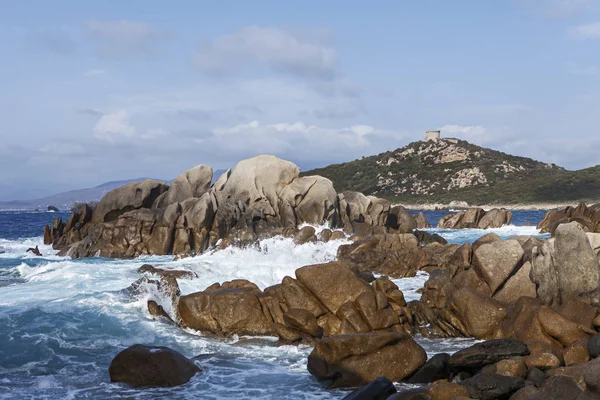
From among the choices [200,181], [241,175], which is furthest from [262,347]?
[200,181]

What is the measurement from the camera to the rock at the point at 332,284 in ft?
70.4

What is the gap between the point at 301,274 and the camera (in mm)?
22141

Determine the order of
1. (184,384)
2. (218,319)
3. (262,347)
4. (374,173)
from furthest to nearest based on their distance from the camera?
(374,173)
(218,319)
(262,347)
(184,384)

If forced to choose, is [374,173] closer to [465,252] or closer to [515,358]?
[465,252]

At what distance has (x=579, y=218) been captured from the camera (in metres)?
52.2

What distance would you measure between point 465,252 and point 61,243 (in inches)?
1486

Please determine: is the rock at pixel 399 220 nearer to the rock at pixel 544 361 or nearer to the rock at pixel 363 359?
the rock at pixel 363 359

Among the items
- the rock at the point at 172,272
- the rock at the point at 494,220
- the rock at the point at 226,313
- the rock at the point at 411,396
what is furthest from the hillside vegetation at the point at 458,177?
the rock at the point at 411,396

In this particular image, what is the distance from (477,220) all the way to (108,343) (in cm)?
6227

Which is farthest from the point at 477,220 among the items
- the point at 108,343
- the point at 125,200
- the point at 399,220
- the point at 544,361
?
the point at 544,361

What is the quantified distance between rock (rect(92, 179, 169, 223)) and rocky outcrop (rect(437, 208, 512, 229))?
37.5 m

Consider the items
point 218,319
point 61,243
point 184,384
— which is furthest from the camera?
point 61,243

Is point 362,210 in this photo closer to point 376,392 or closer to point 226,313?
point 226,313

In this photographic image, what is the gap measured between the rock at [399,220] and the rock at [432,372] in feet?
145
